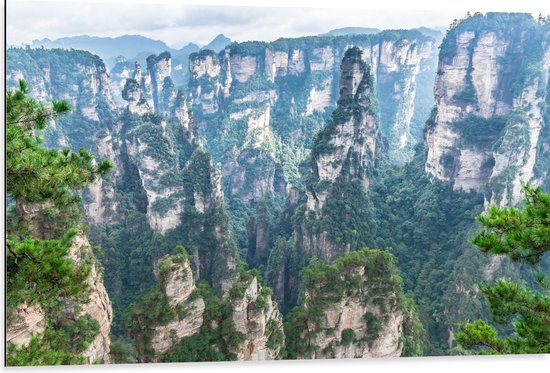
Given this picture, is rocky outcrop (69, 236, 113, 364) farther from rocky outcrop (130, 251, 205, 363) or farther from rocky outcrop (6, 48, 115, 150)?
rocky outcrop (6, 48, 115, 150)

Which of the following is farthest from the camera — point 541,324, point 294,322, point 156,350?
point 294,322

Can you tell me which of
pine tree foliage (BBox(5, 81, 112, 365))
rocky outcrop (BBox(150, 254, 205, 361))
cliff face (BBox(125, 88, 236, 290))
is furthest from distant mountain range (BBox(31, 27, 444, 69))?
pine tree foliage (BBox(5, 81, 112, 365))

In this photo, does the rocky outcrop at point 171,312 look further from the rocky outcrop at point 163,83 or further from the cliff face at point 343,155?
the rocky outcrop at point 163,83

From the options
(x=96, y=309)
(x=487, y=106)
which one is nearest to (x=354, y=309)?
(x=96, y=309)

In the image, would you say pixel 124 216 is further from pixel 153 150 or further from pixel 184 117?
pixel 184 117

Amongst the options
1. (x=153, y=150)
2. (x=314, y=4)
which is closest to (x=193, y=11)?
(x=314, y=4)

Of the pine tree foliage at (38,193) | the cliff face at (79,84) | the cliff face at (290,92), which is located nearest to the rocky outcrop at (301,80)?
the cliff face at (290,92)
